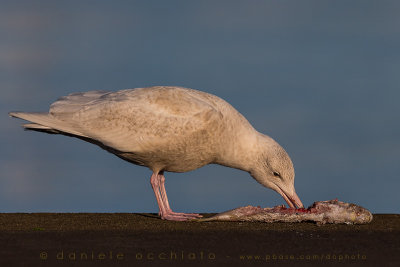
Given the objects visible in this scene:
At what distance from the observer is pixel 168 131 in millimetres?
10359

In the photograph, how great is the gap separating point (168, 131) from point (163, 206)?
60.4 inches

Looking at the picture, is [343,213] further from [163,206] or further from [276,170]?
[163,206]

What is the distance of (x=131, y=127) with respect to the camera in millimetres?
10578

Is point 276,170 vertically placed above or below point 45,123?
below

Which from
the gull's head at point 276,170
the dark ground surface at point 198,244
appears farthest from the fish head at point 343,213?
the gull's head at point 276,170

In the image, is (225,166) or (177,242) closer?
(177,242)

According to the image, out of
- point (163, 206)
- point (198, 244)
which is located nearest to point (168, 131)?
point (163, 206)

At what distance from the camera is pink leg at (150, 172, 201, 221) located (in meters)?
10.8

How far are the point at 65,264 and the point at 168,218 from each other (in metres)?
4.03

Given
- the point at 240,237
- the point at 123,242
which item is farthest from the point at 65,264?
the point at 240,237

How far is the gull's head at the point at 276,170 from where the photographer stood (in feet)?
36.3

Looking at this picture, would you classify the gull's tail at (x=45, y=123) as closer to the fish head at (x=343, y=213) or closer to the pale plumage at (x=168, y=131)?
the pale plumage at (x=168, y=131)

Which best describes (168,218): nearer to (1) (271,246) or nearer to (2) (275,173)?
(2) (275,173)

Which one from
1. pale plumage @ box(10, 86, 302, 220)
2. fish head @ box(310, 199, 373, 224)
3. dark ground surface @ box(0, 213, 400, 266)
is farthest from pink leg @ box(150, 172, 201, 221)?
fish head @ box(310, 199, 373, 224)
